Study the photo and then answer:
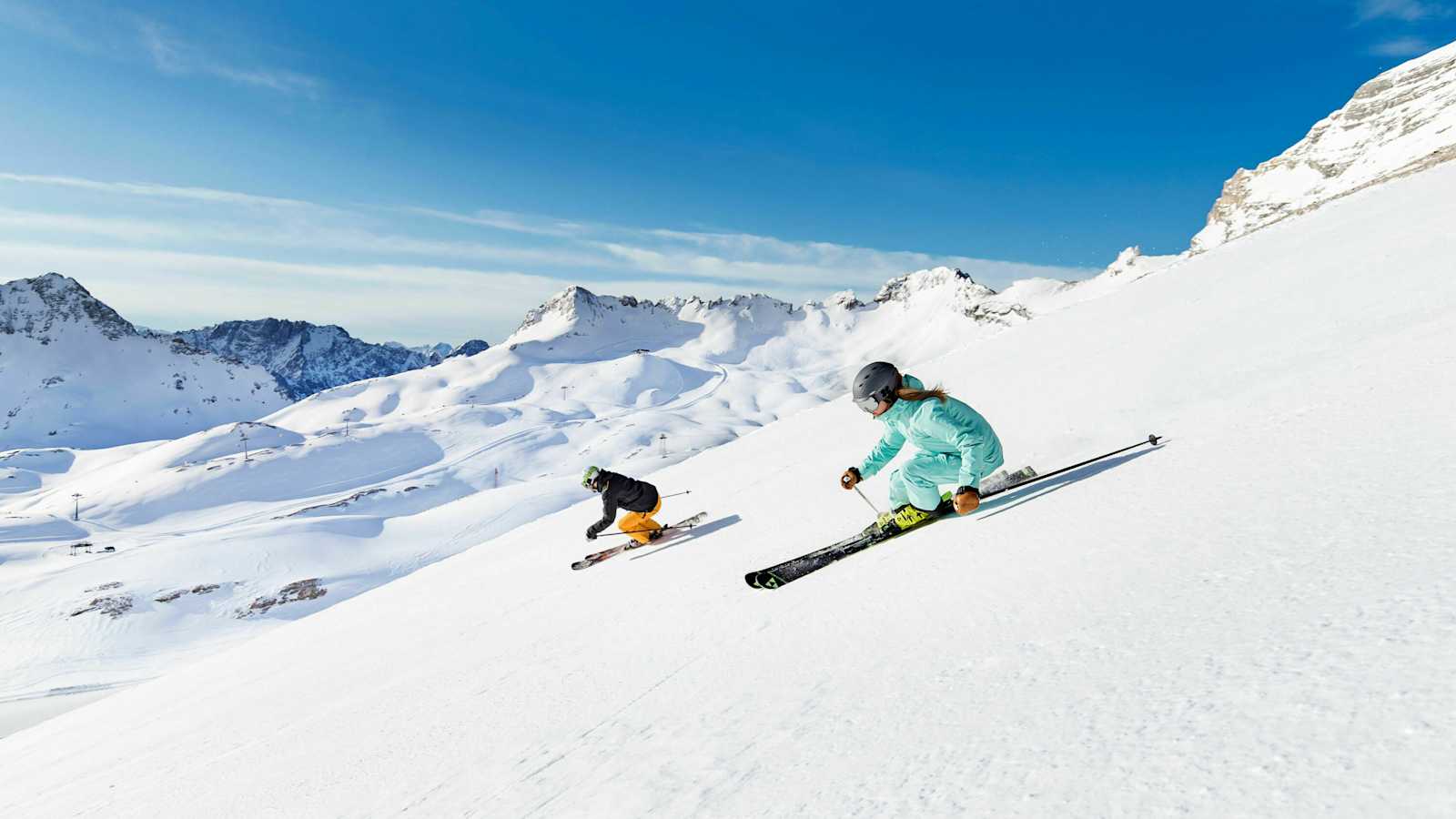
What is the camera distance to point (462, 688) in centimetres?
464

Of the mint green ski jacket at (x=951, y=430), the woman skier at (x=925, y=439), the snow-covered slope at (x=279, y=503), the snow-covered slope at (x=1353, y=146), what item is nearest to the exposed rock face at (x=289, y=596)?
the snow-covered slope at (x=279, y=503)

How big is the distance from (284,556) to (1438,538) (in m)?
52.2

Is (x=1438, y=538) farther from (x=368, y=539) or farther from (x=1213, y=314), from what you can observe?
(x=368, y=539)

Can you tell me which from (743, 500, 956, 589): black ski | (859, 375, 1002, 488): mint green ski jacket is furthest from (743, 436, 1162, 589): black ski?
(859, 375, 1002, 488): mint green ski jacket

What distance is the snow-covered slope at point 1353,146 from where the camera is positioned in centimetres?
14175

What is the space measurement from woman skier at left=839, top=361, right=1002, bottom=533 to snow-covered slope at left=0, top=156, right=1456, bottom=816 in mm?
437

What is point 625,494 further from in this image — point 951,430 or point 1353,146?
point 1353,146

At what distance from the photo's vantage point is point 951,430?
5.45 m

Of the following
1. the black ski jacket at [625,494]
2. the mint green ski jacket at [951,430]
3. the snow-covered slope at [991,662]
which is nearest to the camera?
the snow-covered slope at [991,662]

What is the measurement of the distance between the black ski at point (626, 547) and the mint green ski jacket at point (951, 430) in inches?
170

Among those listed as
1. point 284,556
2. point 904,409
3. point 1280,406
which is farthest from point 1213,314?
point 284,556

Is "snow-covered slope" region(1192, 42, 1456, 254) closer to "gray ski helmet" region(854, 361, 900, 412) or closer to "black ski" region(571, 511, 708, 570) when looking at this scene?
"black ski" region(571, 511, 708, 570)

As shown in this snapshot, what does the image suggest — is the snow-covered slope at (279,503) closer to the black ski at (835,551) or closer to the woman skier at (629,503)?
the woman skier at (629,503)

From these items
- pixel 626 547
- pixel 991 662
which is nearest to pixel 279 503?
pixel 626 547
